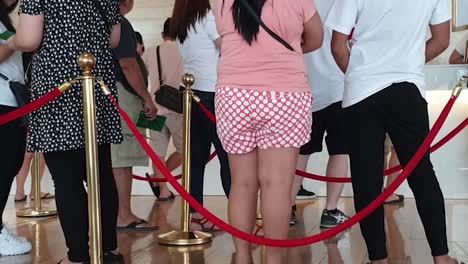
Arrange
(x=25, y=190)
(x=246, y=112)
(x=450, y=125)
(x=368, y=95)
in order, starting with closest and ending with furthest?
(x=246, y=112), (x=368, y=95), (x=450, y=125), (x=25, y=190)

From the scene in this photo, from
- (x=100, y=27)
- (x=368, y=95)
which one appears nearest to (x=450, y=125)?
(x=368, y=95)

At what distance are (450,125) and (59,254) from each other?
3.92 meters

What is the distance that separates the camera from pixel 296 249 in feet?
13.5

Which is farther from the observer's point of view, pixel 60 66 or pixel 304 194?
pixel 304 194

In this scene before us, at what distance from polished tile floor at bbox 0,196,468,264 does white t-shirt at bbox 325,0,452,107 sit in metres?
1.02

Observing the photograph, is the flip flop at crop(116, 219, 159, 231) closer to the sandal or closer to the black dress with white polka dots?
the sandal

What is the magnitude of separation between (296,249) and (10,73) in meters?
1.80

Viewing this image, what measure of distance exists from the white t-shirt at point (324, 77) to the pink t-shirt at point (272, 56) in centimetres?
165

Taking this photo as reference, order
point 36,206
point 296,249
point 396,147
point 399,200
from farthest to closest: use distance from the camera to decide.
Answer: point 399,200 < point 36,206 < point 296,249 < point 396,147

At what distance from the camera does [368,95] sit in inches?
127

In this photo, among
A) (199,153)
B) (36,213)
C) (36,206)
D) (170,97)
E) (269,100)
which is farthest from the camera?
(36,206)

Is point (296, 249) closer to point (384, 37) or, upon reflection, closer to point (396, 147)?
point (396, 147)

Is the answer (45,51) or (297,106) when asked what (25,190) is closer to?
(45,51)

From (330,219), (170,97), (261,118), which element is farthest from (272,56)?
(170,97)
